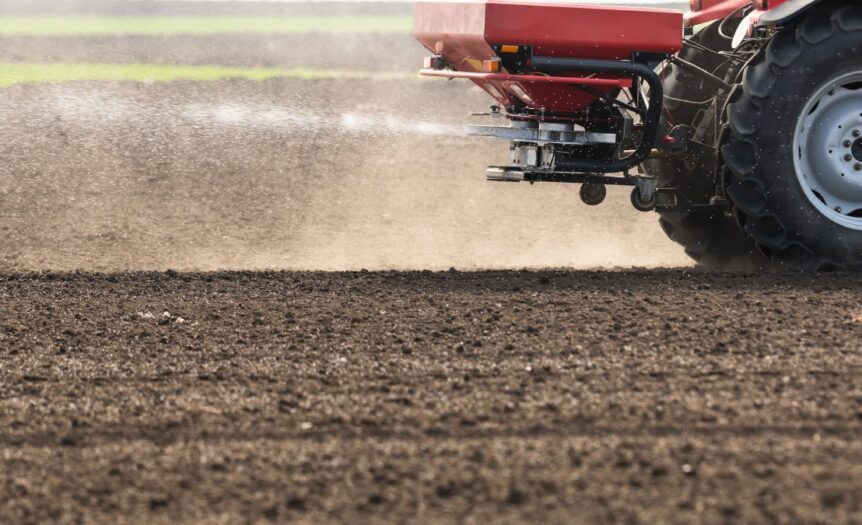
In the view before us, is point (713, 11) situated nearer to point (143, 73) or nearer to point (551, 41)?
point (551, 41)

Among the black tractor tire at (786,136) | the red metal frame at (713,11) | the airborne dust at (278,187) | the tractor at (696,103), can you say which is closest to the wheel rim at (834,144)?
the tractor at (696,103)

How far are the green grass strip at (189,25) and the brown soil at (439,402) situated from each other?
42.4ft

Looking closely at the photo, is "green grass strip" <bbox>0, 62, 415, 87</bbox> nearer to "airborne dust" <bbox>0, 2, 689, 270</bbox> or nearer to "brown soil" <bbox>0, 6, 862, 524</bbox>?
"airborne dust" <bbox>0, 2, 689, 270</bbox>

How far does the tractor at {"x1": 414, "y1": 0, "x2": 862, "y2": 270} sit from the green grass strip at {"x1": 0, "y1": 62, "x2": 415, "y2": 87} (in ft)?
23.1

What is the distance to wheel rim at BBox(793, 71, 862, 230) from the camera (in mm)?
6191

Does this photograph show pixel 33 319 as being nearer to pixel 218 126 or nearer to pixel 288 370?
pixel 288 370

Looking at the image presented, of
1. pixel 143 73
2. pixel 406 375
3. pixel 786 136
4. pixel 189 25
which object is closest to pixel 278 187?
pixel 143 73

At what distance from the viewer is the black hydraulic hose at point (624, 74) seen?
6.23m

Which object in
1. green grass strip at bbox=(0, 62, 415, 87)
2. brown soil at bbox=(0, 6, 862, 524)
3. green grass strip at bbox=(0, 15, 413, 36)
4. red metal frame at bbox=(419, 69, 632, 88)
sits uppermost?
red metal frame at bbox=(419, 69, 632, 88)

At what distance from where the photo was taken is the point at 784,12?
6020 mm

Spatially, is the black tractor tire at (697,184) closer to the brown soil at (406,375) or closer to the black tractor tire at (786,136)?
the brown soil at (406,375)

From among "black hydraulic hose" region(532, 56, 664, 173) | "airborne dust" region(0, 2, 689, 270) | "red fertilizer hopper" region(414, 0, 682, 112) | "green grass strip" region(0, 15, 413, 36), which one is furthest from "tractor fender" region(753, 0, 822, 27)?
"green grass strip" region(0, 15, 413, 36)

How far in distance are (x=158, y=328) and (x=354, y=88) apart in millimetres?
8608

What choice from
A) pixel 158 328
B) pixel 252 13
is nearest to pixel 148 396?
pixel 158 328
